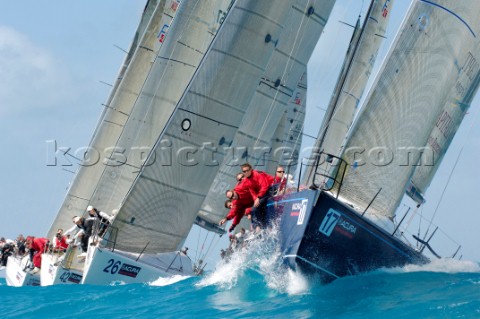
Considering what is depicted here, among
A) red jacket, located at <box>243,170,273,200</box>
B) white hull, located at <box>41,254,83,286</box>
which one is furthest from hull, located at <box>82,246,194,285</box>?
red jacket, located at <box>243,170,273,200</box>

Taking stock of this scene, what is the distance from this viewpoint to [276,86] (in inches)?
762

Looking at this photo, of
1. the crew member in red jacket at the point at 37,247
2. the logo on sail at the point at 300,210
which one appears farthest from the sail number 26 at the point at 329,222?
the crew member in red jacket at the point at 37,247

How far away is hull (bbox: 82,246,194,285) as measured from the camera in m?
15.8

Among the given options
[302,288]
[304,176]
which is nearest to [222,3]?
[304,176]

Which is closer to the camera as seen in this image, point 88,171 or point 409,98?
point 409,98

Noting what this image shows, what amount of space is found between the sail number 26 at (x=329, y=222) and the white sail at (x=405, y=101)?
137 cm

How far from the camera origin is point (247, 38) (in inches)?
651

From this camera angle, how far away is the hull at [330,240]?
38.1 ft

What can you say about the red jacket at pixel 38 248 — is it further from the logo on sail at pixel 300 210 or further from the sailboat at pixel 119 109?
the logo on sail at pixel 300 210

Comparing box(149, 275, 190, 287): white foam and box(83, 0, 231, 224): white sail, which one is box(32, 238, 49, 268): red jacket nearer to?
box(83, 0, 231, 224): white sail

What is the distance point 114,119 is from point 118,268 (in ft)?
26.4

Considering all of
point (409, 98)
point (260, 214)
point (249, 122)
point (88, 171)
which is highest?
point (409, 98)

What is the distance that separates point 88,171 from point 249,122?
217 inches

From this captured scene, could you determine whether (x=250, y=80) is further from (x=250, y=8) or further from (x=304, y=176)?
(x=304, y=176)
